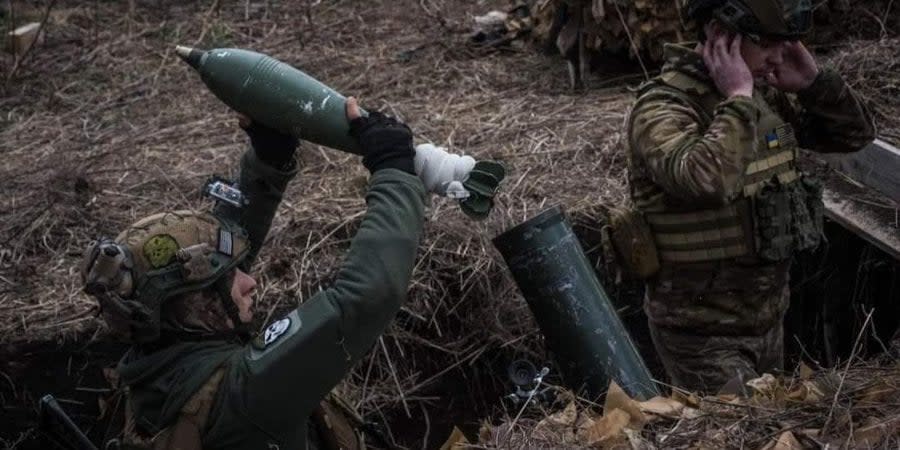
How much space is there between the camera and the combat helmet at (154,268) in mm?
3188

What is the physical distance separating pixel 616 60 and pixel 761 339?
3.65 m

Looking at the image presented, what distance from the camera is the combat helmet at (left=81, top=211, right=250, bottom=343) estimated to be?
3.19m

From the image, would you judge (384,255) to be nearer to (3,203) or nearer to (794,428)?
(794,428)

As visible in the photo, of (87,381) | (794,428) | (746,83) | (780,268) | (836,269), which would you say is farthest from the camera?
(836,269)

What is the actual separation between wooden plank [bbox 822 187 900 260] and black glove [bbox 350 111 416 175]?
266 centimetres

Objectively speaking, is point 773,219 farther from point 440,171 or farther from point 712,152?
point 440,171

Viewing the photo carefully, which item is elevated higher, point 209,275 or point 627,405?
point 209,275

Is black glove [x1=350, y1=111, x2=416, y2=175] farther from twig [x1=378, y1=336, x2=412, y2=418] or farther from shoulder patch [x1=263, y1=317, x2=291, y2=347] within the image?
twig [x1=378, y1=336, x2=412, y2=418]

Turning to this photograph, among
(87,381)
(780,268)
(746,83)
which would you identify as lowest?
(87,381)

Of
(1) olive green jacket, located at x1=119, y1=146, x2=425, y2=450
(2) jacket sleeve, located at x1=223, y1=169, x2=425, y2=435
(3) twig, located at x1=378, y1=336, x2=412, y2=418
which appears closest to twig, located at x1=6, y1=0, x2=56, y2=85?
(3) twig, located at x1=378, y1=336, x2=412, y2=418

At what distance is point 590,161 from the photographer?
21.3 feet

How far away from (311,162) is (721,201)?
321cm

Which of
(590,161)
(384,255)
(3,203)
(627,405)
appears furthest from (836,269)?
(3,203)

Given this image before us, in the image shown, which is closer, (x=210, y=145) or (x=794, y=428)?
(x=794, y=428)
